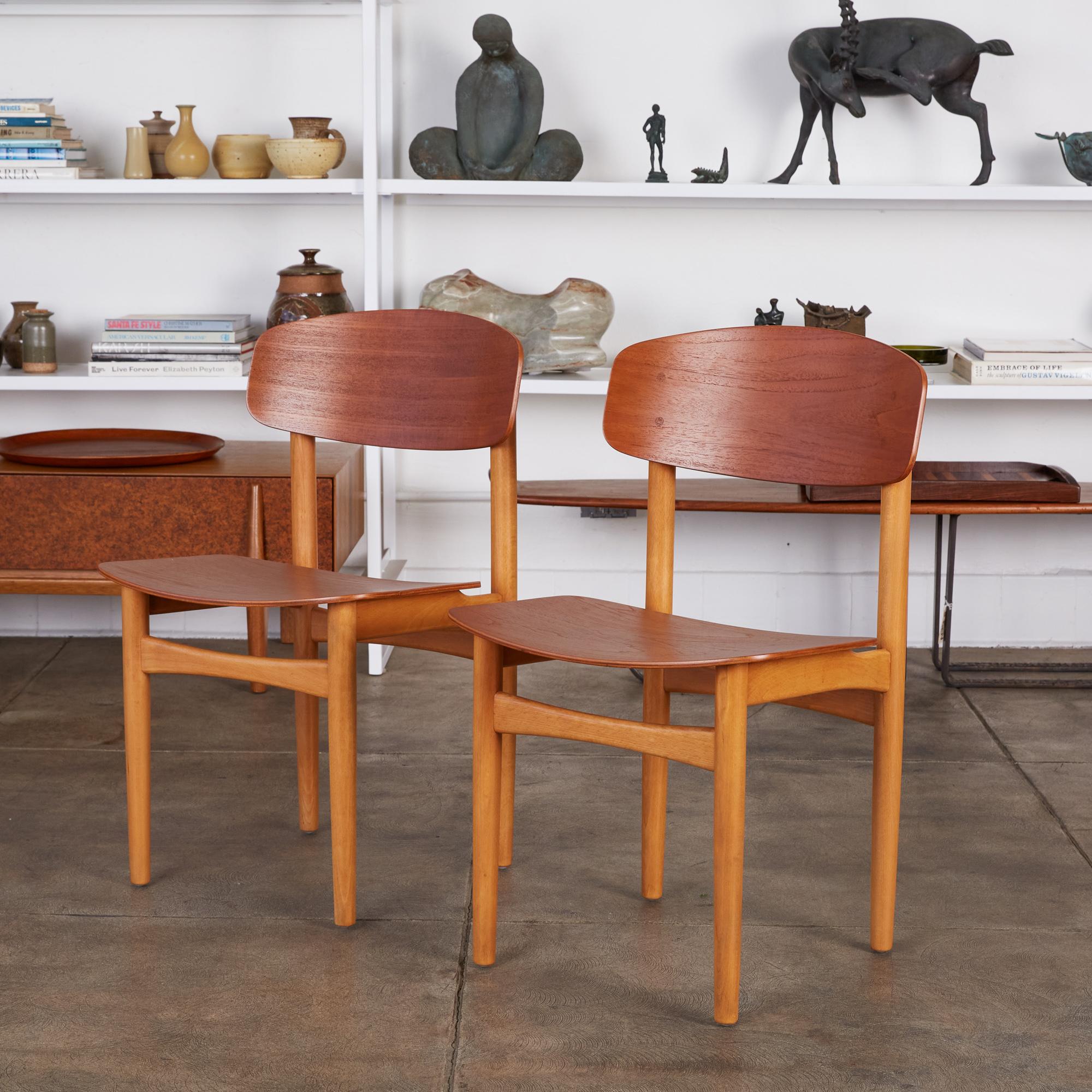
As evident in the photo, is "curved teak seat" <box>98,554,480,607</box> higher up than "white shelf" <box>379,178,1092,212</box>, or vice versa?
"white shelf" <box>379,178,1092,212</box>

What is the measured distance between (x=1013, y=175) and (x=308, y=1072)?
272cm

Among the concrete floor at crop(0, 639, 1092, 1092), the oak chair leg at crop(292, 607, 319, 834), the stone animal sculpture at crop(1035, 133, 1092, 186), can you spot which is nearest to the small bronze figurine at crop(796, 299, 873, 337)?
the stone animal sculpture at crop(1035, 133, 1092, 186)

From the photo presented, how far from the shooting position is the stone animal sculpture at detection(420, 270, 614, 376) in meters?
3.18

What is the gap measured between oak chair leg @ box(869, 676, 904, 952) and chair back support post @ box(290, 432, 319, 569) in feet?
3.09

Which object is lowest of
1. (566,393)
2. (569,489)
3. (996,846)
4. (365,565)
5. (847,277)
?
(996,846)

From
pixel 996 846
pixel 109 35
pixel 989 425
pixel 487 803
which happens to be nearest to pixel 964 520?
pixel 989 425

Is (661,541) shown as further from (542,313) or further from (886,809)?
(542,313)

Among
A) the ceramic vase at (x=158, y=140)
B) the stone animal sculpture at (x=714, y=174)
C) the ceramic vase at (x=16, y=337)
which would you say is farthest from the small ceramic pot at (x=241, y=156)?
the stone animal sculpture at (x=714, y=174)

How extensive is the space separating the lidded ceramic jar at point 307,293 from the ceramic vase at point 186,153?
316 millimetres

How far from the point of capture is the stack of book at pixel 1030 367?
312 centimetres

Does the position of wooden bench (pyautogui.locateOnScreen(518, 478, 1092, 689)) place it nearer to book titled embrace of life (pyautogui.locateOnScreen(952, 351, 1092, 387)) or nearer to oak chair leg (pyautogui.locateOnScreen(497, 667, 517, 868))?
book titled embrace of life (pyautogui.locateOnScreen(952, 351, 1092, 387))

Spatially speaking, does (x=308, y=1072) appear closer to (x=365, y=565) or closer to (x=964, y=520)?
(x=365, y=565)

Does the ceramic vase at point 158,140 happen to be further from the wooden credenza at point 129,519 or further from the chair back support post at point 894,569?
the chair back support post at point 894,569

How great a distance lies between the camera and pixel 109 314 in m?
3.46
